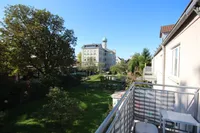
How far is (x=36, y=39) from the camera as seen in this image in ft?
49.6

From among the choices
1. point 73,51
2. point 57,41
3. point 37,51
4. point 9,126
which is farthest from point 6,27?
point 9,126

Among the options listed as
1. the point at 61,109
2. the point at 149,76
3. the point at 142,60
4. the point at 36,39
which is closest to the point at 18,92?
the point at 36,39

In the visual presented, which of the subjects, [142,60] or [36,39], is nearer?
[36,39]

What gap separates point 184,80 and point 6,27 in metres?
17.1

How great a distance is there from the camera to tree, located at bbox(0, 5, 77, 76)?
1380 cm

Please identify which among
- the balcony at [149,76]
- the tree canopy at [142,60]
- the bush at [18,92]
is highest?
the tree canopy at [142,60]

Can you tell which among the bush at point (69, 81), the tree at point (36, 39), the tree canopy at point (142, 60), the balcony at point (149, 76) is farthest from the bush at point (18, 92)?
the tree canopy at point (142, 60)

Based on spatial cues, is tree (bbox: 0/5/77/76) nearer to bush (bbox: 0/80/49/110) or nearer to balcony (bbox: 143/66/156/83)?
bush (bbox: 0/80/49/110)

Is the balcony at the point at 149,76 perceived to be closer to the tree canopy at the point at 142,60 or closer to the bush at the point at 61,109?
the bush at the point at 61,109

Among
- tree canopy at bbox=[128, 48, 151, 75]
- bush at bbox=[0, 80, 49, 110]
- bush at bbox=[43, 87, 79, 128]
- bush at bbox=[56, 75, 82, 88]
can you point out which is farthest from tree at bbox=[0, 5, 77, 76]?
tree canopy at bbox=[128, 48, 151, 75]

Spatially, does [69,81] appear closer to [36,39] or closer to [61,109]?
[36,39]

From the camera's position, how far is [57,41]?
659 inches

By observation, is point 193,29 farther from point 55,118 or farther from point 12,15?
point 12,15

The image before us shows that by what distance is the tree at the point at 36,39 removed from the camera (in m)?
13.8
